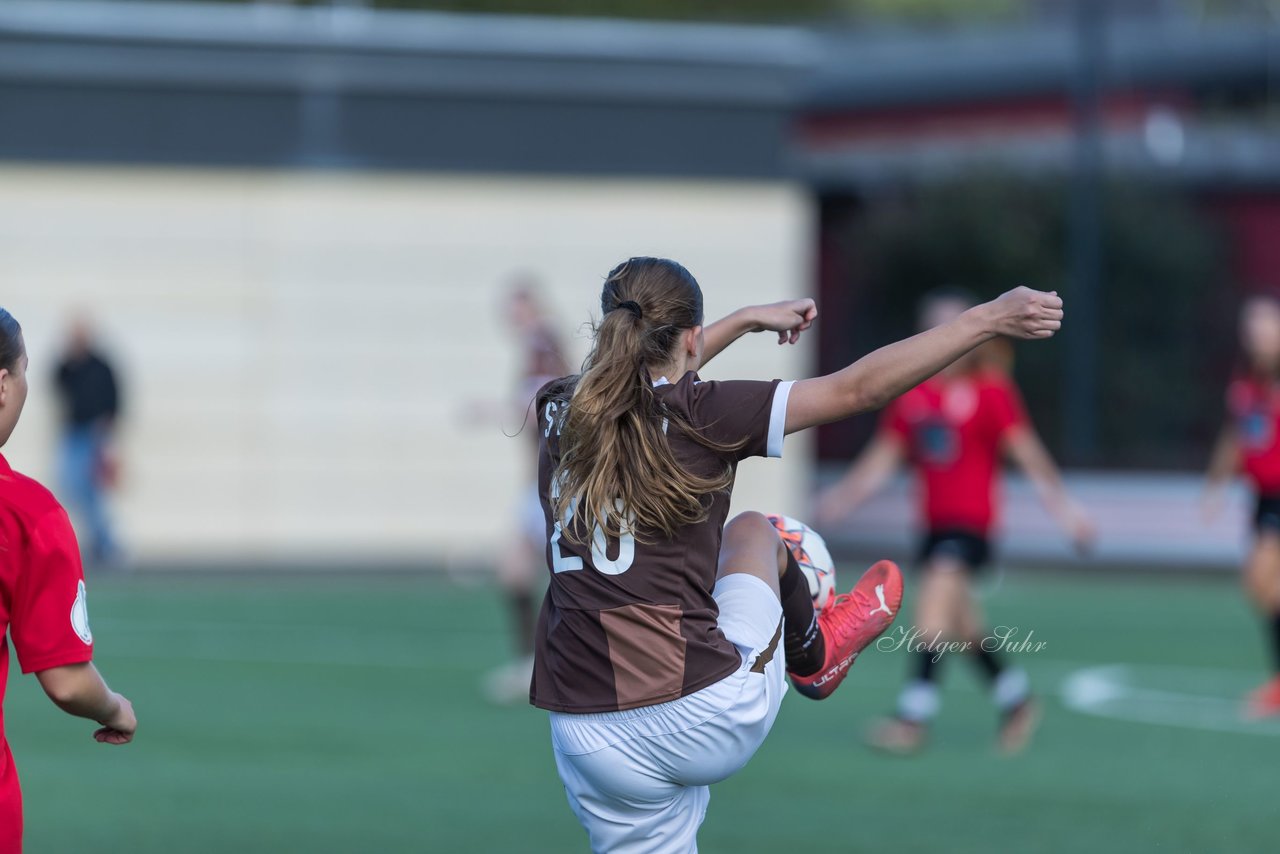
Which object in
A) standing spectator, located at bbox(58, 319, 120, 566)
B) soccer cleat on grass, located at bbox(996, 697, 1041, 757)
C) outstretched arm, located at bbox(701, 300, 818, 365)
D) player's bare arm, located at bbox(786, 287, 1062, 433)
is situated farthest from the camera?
standing spectator, located at bbox(58, 319, 120, 566)

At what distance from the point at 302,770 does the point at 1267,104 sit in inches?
1446

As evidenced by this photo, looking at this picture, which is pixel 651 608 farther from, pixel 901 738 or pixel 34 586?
pixel 901 738

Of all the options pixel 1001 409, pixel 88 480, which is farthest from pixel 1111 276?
pixel 1001 409

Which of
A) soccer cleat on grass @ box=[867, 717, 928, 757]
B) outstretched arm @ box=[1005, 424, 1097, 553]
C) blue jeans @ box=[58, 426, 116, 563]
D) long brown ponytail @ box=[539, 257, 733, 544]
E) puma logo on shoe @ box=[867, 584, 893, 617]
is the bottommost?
blue jeans @ box=[58, 426, 116, 563]

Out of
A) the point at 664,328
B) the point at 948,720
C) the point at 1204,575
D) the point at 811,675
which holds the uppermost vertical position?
the point at 664,328

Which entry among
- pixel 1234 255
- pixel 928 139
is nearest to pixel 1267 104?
pixel 928 139

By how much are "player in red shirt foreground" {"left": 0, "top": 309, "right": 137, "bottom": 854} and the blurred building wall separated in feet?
56.2

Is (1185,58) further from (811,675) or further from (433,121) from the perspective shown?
(811,675)

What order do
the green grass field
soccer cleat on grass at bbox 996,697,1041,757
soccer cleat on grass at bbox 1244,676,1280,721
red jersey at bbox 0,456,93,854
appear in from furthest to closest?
soccer cleat on grass at bbox 1244,676,1280,721
soccer cleat on grass at bbox 996,697,1041,757
the green grass field
red jersey at bbox 0,456,93,854

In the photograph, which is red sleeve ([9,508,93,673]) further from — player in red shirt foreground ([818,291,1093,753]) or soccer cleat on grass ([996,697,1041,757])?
soccer cleat on grass ([996,697,1041,757])

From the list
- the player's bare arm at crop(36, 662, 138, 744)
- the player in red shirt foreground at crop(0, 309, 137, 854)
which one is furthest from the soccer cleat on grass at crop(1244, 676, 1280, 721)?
the player in red shirt foreground at crop(0, 309, 137, 854)

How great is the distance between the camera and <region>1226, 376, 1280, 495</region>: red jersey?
11547mm

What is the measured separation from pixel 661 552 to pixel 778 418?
465 mm

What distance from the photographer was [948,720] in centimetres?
1109
